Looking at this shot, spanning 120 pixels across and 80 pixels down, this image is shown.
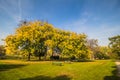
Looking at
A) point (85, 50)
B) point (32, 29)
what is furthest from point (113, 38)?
point (32, 29)

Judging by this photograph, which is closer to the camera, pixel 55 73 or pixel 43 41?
pixel 55 73

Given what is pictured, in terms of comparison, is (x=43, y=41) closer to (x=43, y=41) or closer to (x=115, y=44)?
(x=43, y=41)

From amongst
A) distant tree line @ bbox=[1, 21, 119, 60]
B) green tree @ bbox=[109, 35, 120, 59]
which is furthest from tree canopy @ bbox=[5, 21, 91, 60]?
green tree @ bbox=[109, 35, 120, 59]

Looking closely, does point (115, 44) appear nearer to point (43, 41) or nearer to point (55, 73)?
point (43, 41)

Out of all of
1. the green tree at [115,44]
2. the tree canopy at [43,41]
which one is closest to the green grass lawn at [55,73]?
the tree canopy at [43,41]

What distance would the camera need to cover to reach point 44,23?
195 feet

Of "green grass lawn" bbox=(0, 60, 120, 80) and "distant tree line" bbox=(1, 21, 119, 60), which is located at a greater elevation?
"distant tree line" bbox=(1, 21, 119, 60)

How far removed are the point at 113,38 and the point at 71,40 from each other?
36396mm

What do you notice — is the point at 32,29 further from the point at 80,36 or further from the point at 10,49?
the point at 80,36

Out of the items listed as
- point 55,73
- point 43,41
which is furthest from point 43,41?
point 55,73

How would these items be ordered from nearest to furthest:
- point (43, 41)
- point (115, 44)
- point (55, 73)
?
point (55, 73), point (43, 41), point (115, 44)

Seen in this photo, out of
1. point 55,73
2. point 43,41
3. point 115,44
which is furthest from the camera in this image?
point 115,44

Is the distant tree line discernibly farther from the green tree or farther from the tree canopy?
the green tree

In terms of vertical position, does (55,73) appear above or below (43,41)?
below
